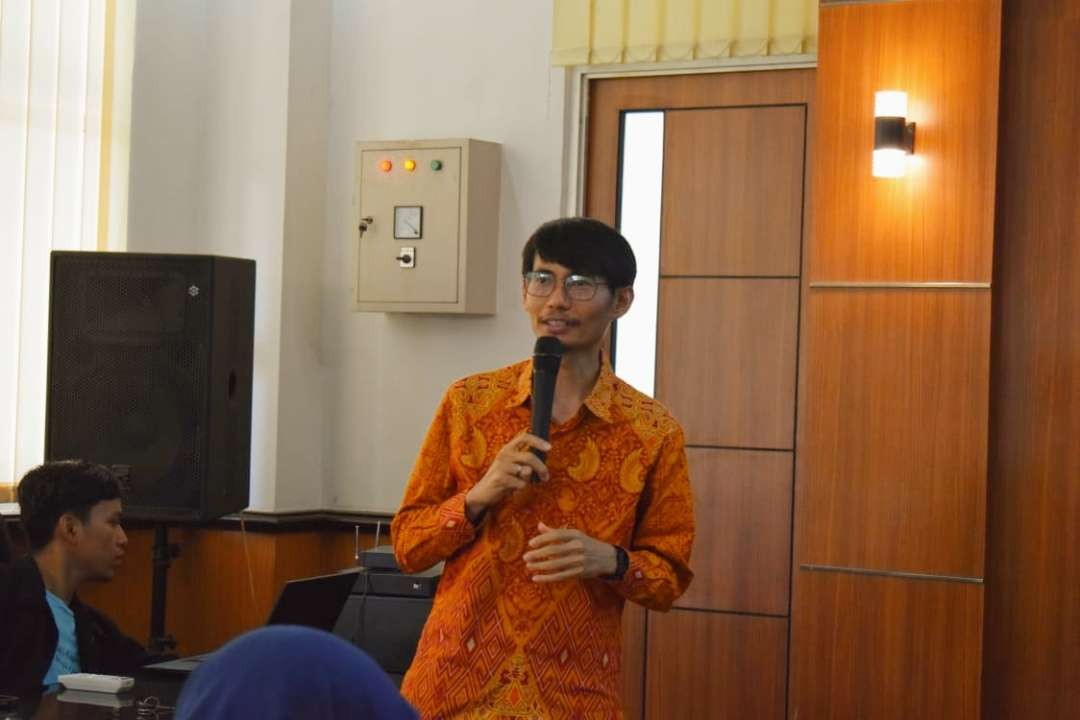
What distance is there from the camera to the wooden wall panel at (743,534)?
4848 mm

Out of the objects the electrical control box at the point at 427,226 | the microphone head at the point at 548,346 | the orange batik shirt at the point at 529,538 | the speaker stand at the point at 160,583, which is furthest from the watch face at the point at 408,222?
the microphone head at the point at 548,346

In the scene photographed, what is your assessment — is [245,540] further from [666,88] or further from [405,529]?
[405,529]

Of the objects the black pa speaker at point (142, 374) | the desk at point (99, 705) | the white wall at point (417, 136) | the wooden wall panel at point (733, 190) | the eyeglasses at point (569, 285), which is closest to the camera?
the eyeglasses at point (569, 285)

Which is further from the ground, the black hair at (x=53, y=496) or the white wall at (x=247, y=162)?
the white wall at (x=247, y=162)

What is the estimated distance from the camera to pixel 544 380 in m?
2.13

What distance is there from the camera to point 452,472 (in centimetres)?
223

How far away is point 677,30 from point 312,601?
2500 millimetres

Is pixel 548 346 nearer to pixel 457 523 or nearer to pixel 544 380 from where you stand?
pixel 544 380

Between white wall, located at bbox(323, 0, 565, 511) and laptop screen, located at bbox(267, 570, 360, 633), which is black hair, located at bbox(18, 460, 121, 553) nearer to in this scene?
laptop screen, located at bbox(267, 570, 360, 633)

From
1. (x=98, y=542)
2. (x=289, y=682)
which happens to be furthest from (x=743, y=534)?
(x=289, y=682)

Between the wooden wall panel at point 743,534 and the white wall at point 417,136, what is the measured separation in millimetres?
814

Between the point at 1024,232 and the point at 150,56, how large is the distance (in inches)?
116

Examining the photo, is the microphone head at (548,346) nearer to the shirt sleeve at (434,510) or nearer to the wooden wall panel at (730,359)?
the shirt sleeve at (434,510)

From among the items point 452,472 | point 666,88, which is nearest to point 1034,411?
point 666,88
